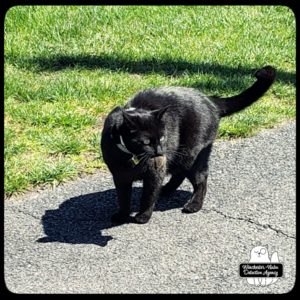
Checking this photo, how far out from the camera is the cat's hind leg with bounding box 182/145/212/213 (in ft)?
16.4

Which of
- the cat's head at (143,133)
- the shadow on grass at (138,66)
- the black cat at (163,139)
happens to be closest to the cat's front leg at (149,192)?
the black cat at (163,139)

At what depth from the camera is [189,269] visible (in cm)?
430

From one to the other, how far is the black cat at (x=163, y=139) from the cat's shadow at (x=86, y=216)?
0.37 ft

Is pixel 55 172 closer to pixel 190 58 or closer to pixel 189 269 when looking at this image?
pixel 189 269

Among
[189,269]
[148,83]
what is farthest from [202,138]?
[148,83]

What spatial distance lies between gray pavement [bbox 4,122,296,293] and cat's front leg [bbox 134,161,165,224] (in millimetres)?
67

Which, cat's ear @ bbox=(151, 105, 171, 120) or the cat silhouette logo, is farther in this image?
cat's ear @ bbox=(151, 105, 171, 120)

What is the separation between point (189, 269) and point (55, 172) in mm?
1465

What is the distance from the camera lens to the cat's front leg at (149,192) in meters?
4.72

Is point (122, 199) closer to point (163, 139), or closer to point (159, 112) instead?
point (163, 139)

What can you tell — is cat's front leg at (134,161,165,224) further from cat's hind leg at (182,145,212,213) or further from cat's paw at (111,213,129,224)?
cat's hind leg at (182,145,212,213)

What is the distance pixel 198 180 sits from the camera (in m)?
5.05

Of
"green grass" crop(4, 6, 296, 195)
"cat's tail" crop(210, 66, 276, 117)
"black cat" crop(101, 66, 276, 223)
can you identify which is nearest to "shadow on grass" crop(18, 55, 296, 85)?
"green grass" crop(4, 6, 296, 195)
